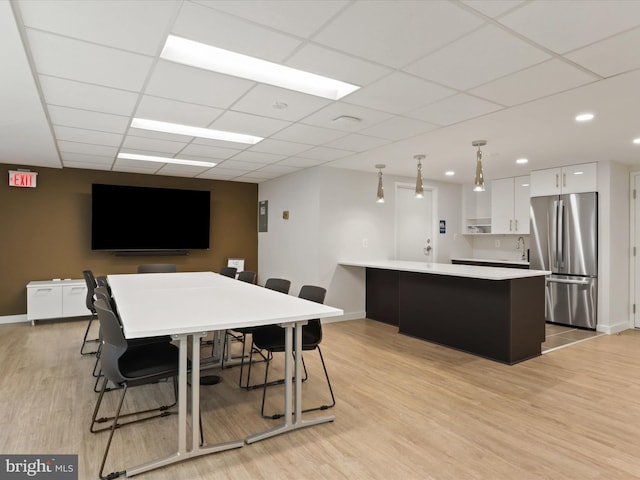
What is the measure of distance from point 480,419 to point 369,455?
3.24ft

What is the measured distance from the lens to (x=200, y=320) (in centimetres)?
232

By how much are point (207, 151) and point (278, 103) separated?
2.14 m

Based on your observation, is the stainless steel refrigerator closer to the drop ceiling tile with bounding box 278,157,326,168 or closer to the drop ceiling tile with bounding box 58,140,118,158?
the drop ceiling tile with bounding box 278,157,326,168

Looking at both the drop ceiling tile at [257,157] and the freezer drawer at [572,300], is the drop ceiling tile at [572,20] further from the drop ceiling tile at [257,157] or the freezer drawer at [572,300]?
the freezer drawer at [572,300]

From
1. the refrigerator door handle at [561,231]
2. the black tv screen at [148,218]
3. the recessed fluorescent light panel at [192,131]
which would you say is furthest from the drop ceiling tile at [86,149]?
the refrigerator door handle at [561,231]

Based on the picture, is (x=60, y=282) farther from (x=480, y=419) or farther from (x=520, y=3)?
(x=520, y=3)

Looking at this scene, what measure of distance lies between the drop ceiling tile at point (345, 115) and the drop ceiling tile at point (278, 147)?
83 centimetres

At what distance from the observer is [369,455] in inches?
92.4

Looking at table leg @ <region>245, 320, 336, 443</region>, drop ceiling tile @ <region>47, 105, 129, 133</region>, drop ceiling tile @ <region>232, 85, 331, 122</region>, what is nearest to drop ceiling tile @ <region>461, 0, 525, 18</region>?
drop ceiling tile @ <region>232, 85, 331, 122</region>

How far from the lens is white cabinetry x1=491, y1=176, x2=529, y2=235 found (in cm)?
679

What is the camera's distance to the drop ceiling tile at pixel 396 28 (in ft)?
6.20

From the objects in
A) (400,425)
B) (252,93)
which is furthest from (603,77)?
(400,425)

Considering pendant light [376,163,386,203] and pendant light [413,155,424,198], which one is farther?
pendant light [376,163,386,203]

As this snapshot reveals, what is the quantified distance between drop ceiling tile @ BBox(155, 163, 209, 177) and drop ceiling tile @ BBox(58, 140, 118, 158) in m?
0.98
